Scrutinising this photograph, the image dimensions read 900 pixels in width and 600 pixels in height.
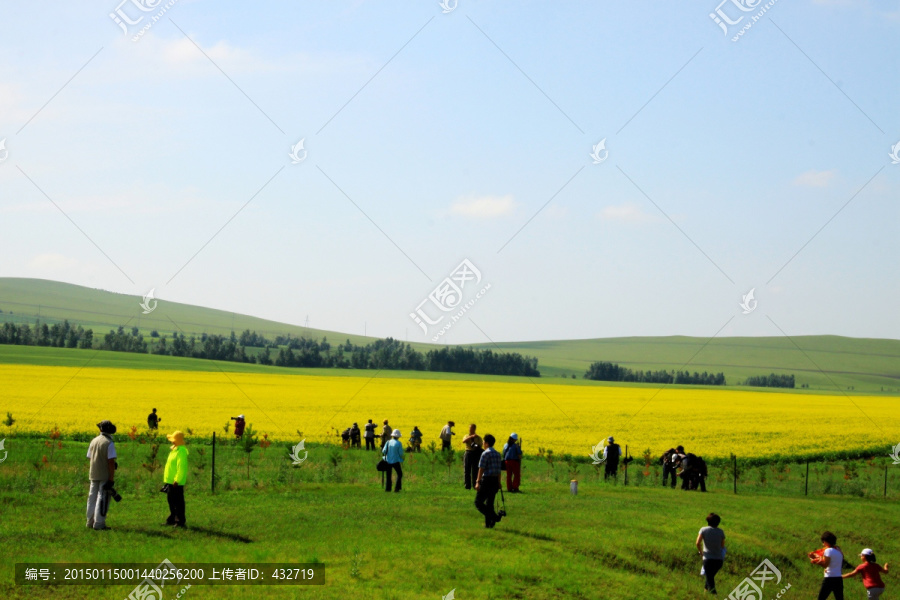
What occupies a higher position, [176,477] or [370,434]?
[176,477]

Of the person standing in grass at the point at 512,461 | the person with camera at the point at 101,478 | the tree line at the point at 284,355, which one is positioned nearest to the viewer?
the person with camera at the point at 101,478

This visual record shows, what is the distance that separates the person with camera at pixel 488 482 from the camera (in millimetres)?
17156

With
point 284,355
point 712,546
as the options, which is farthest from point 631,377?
point 712,546

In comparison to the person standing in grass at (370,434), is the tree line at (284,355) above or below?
above

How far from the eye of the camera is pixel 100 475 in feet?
50.6

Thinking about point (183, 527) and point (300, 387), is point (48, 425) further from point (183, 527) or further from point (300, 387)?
point (300, 387)

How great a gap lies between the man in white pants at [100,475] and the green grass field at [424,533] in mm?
374

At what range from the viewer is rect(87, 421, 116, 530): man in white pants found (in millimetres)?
15438

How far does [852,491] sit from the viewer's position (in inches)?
1186

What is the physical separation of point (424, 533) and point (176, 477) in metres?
4.81

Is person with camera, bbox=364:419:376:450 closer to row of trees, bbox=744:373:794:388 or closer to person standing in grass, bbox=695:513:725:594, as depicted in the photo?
person standing in grass, bbox=695:513:725:594

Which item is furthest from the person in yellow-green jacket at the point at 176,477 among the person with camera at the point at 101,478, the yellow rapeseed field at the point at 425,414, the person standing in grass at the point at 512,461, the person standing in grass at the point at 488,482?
the yellow rapeseed field at the point at 425,414

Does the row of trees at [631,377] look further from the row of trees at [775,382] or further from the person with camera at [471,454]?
the person with camera at [471,454]

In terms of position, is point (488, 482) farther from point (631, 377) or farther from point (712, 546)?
point (631, 377)
